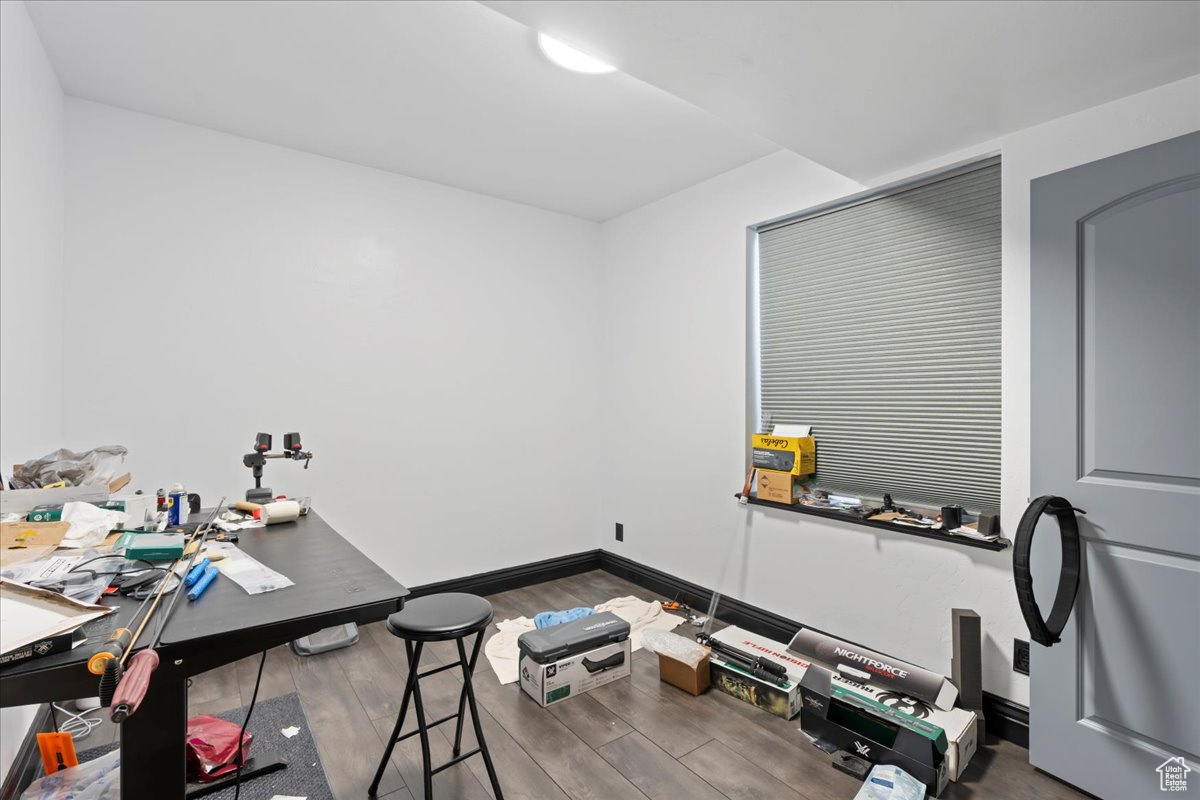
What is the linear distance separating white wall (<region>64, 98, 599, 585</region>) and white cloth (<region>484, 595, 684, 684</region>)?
67 centimetres

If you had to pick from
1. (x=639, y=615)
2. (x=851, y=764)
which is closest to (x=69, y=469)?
(x=639, y=615)

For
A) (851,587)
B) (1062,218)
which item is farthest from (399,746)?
(1062,218)

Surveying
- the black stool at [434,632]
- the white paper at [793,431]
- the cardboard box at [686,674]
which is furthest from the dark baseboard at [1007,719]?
the black stool at [434,632]

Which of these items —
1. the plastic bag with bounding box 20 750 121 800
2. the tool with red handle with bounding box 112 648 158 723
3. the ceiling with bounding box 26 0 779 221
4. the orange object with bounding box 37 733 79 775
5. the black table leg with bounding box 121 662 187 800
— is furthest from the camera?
the ceiling with bounding box 26 0 779 221

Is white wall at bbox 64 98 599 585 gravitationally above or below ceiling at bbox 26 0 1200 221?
below

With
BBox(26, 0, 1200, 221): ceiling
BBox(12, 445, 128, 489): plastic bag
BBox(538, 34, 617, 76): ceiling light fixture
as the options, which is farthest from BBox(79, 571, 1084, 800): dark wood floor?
BBox(538, 34, 617, 76): ceiling light fixture

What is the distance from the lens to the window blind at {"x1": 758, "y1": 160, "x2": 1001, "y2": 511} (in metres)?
2.36

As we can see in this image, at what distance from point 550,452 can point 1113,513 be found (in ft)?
9.99

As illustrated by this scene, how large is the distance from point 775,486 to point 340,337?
259 centimetres

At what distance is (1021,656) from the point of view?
2141mm

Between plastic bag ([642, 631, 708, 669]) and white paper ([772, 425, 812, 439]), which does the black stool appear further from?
white paper ([772, 425, 812, 439])

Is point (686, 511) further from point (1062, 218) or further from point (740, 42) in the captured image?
point (740, 42)

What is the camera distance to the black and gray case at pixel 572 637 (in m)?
2.44

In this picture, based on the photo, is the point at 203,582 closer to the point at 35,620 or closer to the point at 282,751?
the point at 35,620
